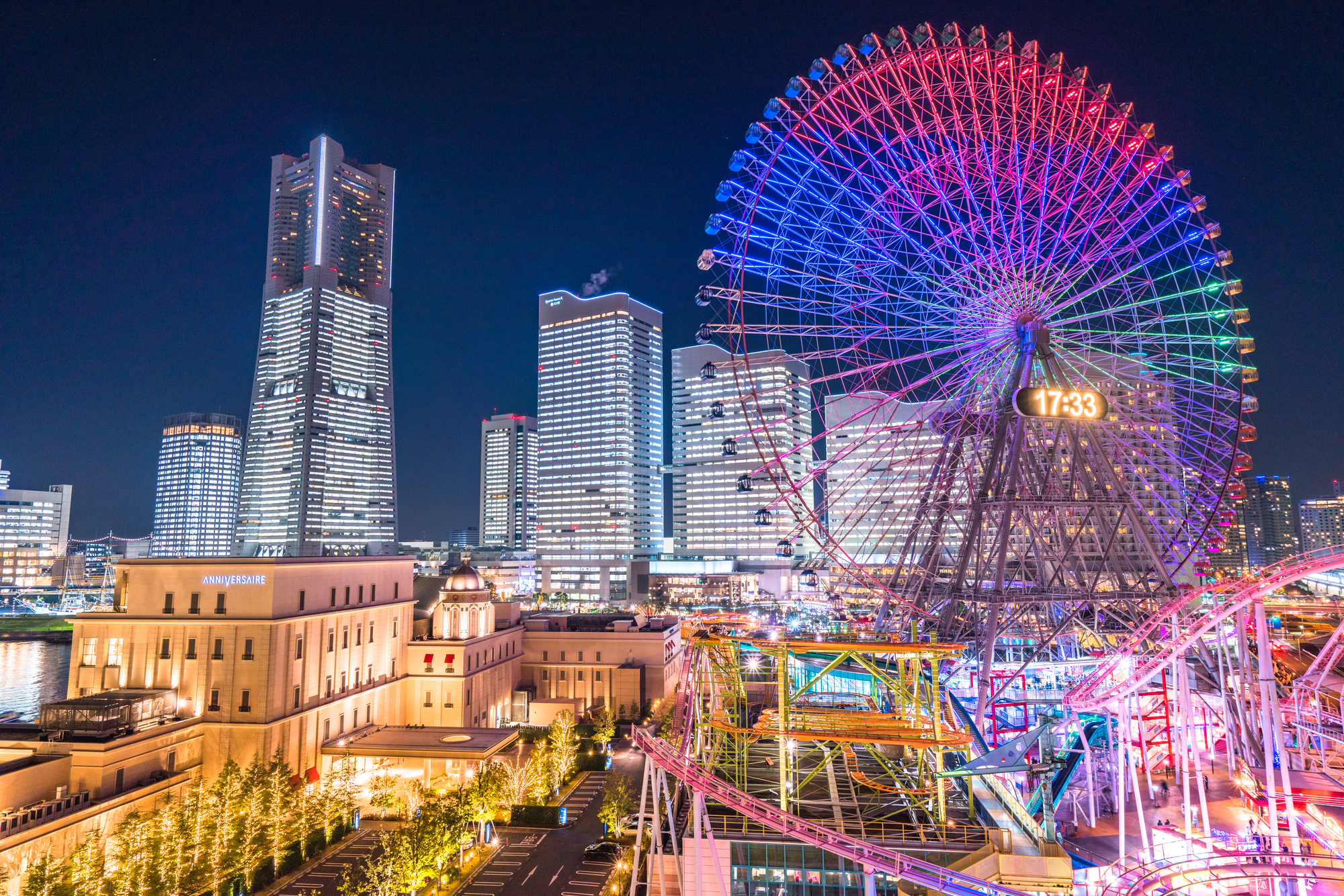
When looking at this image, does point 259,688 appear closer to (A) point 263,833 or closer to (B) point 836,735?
(A) point 263,833

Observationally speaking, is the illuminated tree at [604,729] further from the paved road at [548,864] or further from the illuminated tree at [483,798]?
the illuminated tree at [483,798]

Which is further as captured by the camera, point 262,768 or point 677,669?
point 677,669

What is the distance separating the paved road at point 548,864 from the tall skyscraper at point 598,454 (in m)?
144

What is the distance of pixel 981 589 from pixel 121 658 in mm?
51220

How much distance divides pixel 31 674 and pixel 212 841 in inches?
4129

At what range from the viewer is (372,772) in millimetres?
49656

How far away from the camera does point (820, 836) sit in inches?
837

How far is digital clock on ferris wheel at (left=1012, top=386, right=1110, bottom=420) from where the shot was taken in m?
21.8

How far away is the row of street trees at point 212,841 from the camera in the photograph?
29500 mm

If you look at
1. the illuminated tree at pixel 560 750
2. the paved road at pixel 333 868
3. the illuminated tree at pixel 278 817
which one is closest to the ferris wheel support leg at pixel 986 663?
the illuminated tree at pixel 560 750

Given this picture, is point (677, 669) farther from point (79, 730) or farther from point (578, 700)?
point (79, 730)

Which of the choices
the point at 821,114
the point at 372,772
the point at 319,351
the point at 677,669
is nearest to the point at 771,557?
the point at 677,669

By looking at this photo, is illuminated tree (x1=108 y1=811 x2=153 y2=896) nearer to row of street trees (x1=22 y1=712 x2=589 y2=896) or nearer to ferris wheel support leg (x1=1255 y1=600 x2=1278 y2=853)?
row of street trees (x1=22 y1=712 x2=589 y2=896)

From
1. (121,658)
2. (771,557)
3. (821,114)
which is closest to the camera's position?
(821,114)
